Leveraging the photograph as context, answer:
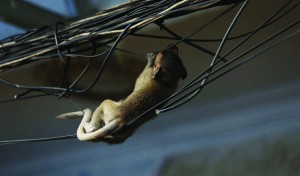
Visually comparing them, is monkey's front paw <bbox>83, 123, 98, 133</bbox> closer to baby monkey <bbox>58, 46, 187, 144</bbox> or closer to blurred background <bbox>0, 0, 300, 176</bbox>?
baby monkey <bbox>58, 46, 187, 144</bbox>

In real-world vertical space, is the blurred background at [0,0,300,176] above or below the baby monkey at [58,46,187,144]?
above

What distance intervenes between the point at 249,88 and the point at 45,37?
1.20 metres

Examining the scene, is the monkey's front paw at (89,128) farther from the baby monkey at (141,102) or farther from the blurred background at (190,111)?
the blurred background at (190,111)

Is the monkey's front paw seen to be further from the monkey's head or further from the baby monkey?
the monkey's head

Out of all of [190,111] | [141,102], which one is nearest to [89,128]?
[141,102]

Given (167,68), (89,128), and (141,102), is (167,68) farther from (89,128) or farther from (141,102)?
(89,128)

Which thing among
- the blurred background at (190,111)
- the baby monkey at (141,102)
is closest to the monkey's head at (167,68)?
the baby monkey at (141,102)

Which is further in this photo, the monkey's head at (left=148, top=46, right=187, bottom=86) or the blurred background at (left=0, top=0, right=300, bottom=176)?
the blurred background at (left=0, top=0, right=300, bottom=176)

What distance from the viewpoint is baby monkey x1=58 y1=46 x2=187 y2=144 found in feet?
4.23

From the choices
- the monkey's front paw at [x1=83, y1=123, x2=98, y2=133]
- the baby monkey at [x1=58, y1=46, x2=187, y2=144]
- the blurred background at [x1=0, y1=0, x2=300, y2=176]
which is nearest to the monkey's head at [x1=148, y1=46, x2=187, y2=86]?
the baby monkey at [x1=58, y1=46, x2=187, y2=144]

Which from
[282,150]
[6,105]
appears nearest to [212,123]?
[282,150]

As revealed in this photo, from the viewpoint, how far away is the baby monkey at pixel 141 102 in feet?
4.23

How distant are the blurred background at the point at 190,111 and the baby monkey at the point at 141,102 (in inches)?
30.6

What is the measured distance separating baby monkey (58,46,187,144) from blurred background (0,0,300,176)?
78 centimetres
